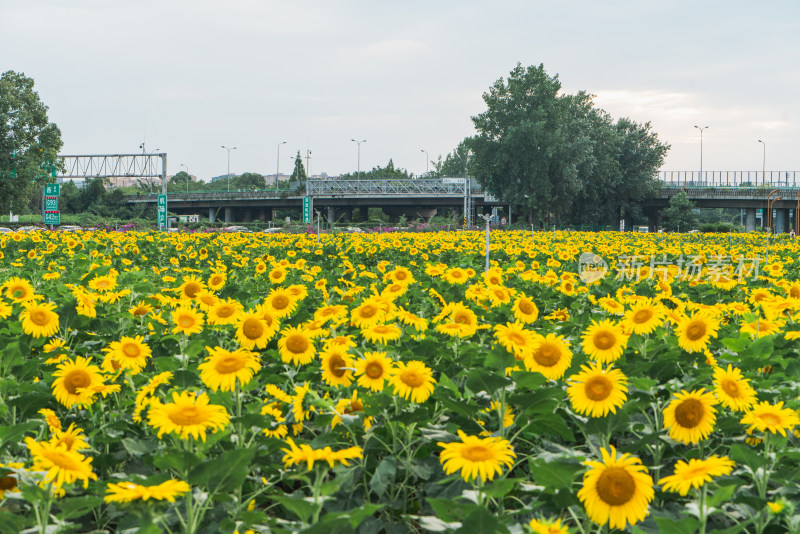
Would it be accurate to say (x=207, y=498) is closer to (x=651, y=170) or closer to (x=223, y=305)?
(x=223, y=305)

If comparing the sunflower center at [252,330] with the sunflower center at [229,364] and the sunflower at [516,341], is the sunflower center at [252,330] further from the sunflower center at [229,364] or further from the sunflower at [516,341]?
the sunflower at [516,341]

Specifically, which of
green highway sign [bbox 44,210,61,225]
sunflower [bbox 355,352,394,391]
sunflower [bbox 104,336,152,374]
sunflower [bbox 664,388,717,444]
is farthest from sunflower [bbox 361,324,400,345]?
green highway sign [bbox 44,210,61,225]

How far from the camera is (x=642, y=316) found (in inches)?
153

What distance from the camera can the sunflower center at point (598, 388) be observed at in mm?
2684

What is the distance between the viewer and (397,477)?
2.84 metres

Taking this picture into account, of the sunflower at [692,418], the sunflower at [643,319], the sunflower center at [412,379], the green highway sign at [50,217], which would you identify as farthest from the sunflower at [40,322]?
the green highway sign at [50,217]

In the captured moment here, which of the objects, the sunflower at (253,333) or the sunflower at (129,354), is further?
the sunflower at (253,333)

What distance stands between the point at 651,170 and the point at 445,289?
69481 millimetres

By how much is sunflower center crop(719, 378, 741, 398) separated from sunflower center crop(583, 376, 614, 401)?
0.48 metres

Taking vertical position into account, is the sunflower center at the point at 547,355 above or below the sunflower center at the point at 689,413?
above

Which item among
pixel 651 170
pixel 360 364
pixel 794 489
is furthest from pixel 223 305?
pixel 651 170

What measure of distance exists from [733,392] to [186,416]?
200 cm

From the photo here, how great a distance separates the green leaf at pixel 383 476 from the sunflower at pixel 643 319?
1738mm

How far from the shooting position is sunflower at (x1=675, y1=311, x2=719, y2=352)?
358cm
